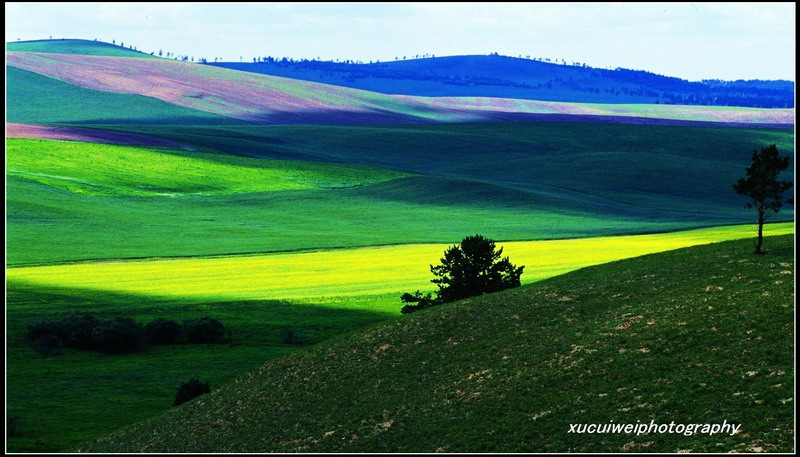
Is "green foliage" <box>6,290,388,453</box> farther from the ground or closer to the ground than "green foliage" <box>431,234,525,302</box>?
closer to the ground

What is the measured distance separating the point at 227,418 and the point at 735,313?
13552 millimetres

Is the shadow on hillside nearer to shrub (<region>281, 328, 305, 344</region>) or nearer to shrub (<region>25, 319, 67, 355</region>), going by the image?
shrub (<region>281, 328, 305, 344</region>)

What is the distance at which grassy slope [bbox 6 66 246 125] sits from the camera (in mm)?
161250

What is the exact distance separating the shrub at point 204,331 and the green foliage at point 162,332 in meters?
0.51

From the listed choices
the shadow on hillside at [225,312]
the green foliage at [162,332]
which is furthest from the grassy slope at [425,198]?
the green foliage at [162,332]

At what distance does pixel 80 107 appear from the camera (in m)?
170

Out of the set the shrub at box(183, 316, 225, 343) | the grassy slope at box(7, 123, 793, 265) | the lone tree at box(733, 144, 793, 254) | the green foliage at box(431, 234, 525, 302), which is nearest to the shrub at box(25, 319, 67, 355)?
the shrub at box(183, 316, 225, 343)

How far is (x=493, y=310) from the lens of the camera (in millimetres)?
34125

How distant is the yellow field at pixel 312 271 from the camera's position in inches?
2318

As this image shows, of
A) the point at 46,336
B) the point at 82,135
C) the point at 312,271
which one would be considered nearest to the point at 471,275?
the point at 46,336

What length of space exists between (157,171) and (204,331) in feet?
221

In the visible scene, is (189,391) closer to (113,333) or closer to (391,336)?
(391,336)

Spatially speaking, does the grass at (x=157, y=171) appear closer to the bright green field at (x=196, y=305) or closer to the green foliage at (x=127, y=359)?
the bright green field at (x=196, y=305)

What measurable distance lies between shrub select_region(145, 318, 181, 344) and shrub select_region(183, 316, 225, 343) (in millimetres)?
531
